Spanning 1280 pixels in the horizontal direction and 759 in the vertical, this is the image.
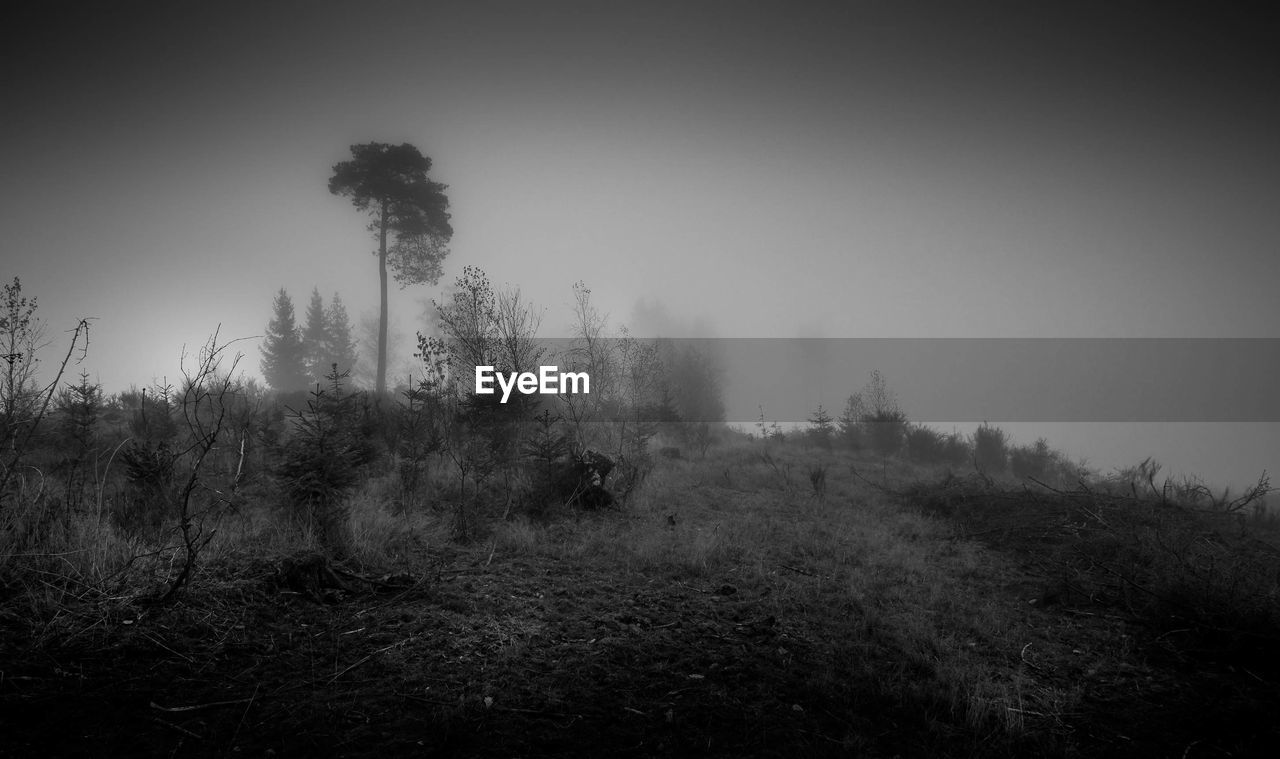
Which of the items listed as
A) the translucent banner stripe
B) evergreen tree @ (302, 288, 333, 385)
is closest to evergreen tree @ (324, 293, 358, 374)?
evergreen tree @ (302, 288, 333, 385)

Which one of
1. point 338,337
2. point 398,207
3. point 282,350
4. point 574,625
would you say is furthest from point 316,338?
point 574,625

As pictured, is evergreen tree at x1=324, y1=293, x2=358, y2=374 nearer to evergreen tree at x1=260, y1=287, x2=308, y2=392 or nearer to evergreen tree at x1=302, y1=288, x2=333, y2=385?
evergreen tree at x1=302, y1=288, x2=333, y2=385

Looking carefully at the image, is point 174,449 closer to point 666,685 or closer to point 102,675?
point 102,675

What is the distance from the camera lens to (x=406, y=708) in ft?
9.41

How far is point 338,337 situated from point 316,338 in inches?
57.2

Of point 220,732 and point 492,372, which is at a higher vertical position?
point 492,372

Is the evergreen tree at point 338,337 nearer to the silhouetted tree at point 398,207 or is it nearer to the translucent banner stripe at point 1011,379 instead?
the silhouetted tree at point 398,207

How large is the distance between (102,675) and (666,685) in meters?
3.42

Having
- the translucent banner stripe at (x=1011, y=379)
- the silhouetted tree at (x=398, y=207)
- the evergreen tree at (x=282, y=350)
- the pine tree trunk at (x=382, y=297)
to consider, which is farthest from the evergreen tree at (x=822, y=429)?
the evergreen tree at (x=282, y=350)

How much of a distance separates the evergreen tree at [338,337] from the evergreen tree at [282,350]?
3.03 metres

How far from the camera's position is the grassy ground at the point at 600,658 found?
2.69 m

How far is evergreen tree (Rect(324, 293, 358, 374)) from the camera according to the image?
37344mm

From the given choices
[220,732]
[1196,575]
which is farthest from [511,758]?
[1196,575]

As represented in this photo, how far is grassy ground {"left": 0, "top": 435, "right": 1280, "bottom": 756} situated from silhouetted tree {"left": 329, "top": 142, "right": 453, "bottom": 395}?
2290cm
